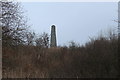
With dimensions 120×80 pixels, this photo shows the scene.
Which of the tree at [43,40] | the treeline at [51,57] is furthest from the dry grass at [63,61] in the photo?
the tree at [43,40]

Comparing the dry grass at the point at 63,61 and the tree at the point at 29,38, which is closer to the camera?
the dry grass at the point at 63,61

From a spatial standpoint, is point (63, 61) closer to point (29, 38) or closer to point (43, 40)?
point (29, 38)

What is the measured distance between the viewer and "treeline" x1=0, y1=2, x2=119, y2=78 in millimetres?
17523

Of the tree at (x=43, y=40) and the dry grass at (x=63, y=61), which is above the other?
the tree at (x=43, y=40)

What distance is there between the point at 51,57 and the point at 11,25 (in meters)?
5.04

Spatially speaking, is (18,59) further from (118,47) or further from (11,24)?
(118,47)

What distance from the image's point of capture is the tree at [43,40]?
25.7m

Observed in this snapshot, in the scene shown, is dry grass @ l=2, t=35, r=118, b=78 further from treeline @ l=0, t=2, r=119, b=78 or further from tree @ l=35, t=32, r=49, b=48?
tree @ l=35, t=32, r=49, b=48

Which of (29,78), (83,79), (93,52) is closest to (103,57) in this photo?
(93,52)

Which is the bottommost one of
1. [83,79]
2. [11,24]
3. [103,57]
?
[83,79]

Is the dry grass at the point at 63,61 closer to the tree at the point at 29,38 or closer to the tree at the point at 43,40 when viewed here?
the tree at the point at 29,38

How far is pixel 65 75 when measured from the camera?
681 inches

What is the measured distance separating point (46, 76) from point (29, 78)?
1464 mm

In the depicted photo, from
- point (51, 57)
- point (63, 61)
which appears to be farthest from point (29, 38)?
point (63, 61)
